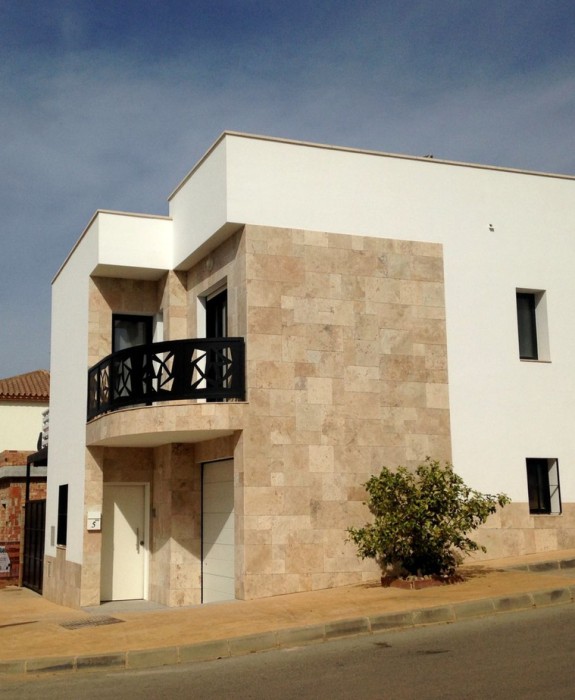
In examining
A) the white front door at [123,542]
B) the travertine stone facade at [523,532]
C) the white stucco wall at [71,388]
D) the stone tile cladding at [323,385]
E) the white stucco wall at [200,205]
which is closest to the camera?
the stone tile cladding at [323,385]

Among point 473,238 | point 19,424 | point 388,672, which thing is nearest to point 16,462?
point 19,424

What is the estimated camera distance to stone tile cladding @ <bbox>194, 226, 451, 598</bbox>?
A: 1305cm

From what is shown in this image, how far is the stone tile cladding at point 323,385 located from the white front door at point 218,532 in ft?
3.35

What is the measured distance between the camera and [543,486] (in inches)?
591

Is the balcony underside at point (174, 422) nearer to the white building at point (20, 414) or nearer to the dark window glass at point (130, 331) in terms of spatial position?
the dark window glass at point (130, 331)

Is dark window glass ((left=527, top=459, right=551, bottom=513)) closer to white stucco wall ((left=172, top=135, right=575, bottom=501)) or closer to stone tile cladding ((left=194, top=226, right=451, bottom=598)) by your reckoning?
white stucco wall ((left=172, top=135, right=575, bottom=501))

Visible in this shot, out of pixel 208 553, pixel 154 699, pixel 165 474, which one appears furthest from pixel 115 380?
pixel 154 699

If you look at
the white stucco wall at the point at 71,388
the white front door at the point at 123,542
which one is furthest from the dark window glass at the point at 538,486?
the white stucco wall at the point at 71,388

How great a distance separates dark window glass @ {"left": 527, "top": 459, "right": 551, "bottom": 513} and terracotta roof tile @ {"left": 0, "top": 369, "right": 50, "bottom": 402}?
26453 millimetres

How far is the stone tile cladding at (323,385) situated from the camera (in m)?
13.0

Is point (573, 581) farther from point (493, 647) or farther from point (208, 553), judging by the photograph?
point (208, 553)

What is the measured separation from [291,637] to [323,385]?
464 cm

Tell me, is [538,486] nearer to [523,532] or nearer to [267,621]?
[523,532]

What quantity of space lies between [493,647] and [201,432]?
6.13m
